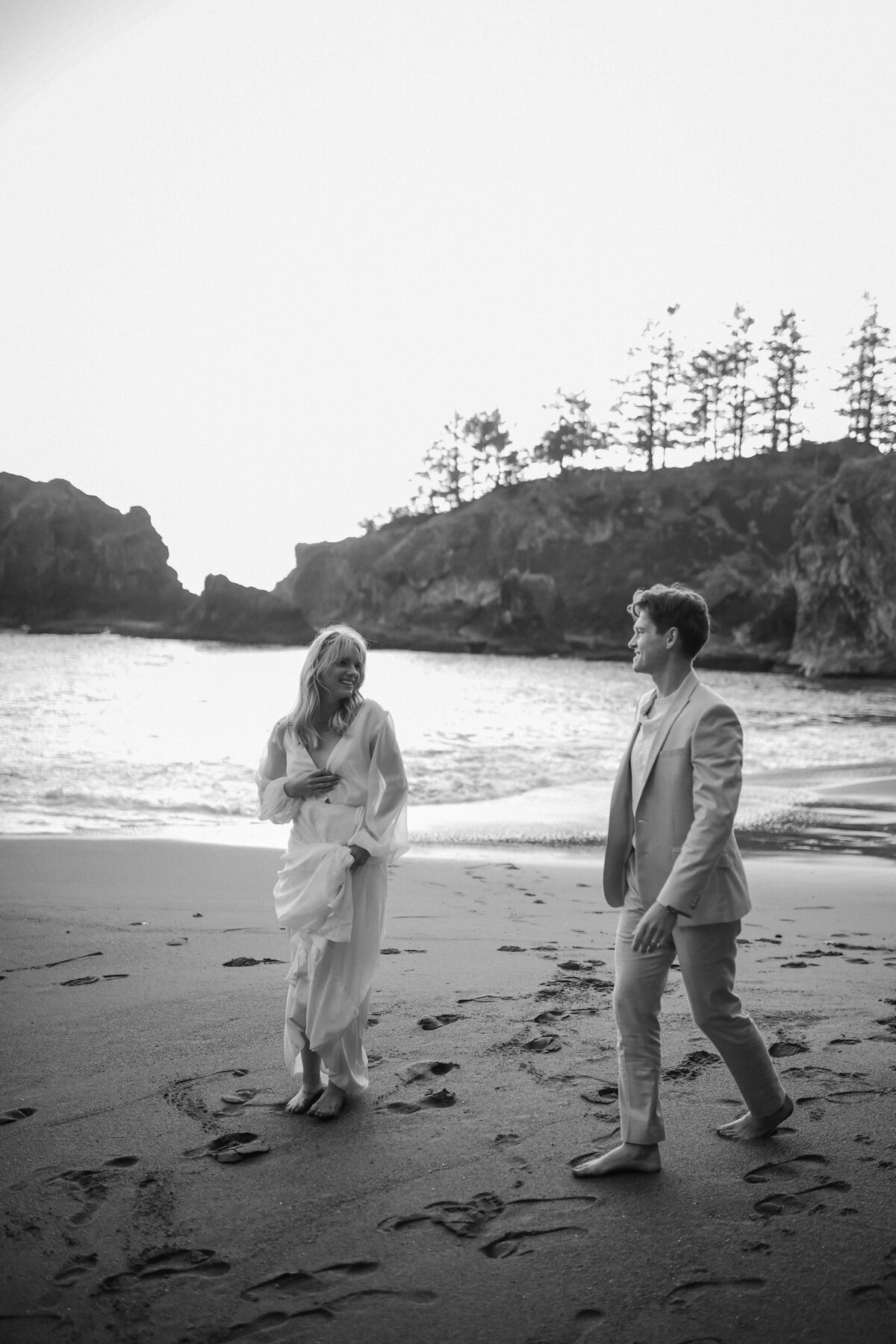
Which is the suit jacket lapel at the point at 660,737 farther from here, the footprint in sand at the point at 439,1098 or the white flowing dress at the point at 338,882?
the footprint in sand at the point at 439,1098

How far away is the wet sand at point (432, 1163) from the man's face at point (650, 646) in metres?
1.67

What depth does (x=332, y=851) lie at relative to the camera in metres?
3.90

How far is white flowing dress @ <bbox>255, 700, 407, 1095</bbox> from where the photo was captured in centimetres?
384

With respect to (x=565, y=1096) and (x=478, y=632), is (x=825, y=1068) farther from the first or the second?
(x=478, y=632)

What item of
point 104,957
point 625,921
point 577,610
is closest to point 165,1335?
point 625,921

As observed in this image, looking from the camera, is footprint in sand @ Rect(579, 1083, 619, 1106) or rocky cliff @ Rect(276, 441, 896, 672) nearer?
footprint in sand @ Rect(579, 1083, 619, 1106)

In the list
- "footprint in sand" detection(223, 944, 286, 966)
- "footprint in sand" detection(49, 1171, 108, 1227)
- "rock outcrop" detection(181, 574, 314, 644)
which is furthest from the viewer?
"rock outcrop" detection(181, 574, 314, 644)

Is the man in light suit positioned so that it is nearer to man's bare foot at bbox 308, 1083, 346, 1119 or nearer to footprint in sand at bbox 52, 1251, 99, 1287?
man's bare foot at bbox 308, 1083, 346, 1119

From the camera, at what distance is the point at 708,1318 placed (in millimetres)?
2580

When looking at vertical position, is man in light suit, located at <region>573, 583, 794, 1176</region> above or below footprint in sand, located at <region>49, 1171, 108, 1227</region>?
above

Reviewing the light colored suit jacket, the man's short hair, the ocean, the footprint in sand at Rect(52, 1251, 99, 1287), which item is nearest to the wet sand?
the footprint in sand at Rect(52, 1251, 99, 1287)

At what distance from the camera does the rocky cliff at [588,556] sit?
77.0 m

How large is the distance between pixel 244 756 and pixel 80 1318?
54.8 feet

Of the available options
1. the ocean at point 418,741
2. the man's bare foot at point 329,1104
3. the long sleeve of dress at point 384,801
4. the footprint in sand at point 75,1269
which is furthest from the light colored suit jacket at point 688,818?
the ocean at point 418,741
